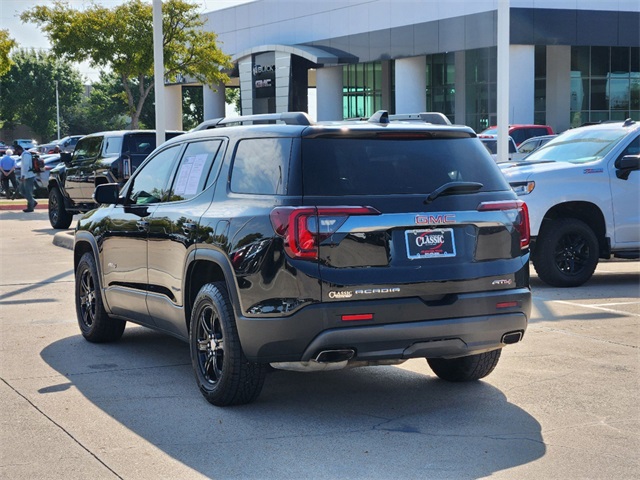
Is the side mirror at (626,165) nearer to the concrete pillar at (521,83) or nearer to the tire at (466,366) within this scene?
the tire at (466,366)

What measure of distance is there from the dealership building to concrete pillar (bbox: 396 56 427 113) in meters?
0.05

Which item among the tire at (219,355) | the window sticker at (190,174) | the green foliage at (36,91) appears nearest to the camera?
the tire at (219,355)

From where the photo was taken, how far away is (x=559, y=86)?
1969 inches

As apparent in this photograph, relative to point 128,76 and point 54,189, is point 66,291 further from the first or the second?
point 128,76

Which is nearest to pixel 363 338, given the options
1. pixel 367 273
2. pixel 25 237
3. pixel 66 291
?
pixel 367 273

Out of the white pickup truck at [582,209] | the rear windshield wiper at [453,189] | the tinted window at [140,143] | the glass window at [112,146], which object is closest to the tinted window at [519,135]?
the tinted window at [140,143]

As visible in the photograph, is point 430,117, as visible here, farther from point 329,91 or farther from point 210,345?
point 329,91

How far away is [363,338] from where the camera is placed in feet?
19.3

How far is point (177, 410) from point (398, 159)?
2167mm

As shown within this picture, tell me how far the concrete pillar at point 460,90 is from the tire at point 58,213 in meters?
32.0

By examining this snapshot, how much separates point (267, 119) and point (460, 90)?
45492 mm

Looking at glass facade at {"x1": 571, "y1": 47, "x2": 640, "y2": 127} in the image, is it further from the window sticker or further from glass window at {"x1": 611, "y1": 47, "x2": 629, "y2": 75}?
the window sticker

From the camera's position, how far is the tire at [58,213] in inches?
853

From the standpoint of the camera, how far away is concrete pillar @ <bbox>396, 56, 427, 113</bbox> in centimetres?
4959
